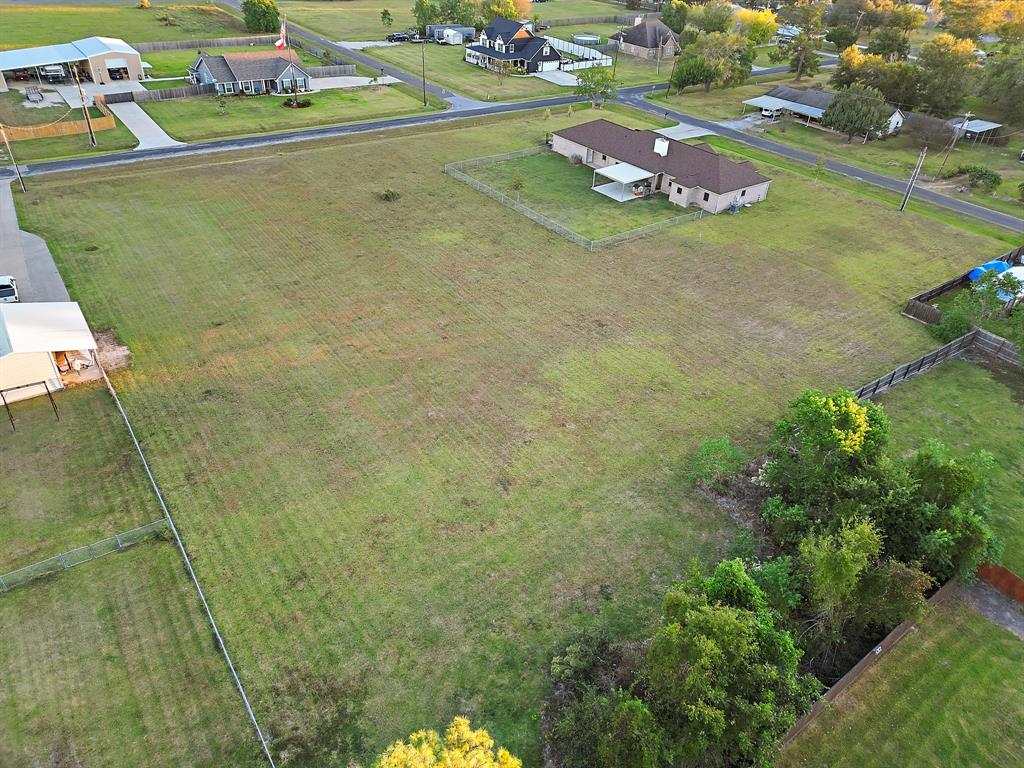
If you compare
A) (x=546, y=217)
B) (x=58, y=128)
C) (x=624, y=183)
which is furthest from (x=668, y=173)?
(x=58, y=128)

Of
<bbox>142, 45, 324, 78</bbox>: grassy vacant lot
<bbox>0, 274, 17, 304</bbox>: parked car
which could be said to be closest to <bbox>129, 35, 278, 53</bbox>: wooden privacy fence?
<bbox>142, 45, 324, 78</bbox>: grassy vacant lot

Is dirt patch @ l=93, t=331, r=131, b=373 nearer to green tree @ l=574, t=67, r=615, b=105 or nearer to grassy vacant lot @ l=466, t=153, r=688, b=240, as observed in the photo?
grassy vacant lot @ l=466, t=153, r=688, b=240

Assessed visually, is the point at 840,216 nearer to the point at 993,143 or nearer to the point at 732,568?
the point at 993,143

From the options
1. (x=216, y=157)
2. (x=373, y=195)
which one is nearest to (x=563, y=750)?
(x=373, y=195)

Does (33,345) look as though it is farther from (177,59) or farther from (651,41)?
(651,41)

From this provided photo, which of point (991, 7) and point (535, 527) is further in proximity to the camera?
point (991, 7)

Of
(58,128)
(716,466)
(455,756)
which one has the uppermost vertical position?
(455,756)

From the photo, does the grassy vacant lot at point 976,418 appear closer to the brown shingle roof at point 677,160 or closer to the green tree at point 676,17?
the brown shingle roof at point 677,160
